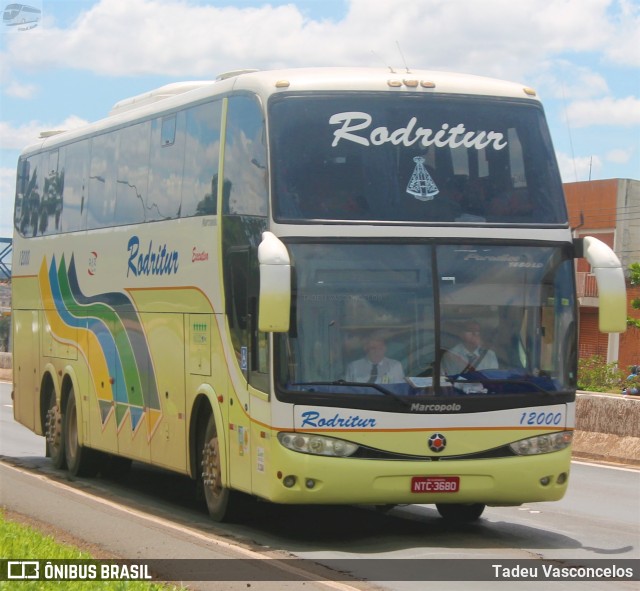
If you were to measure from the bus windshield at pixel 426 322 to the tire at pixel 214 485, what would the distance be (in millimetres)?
2136

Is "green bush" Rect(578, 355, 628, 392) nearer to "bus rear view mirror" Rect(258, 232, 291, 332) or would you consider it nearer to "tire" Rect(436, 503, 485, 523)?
"tire" Rect(436, 503, 485, 523)

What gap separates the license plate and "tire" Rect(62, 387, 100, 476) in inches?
312

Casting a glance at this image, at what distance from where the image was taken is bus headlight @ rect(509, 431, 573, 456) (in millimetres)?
12062

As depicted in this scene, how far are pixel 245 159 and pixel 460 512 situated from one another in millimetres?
4186

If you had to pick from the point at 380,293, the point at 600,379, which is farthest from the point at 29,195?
the point at 600,379

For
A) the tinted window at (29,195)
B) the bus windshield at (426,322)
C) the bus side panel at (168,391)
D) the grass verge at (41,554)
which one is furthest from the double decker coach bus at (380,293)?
the tinted window at (29,195)

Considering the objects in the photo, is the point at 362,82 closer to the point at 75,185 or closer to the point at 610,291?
the point at 610,291

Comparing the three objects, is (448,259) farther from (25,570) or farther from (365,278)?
(25,570)

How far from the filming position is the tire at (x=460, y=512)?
13.6m

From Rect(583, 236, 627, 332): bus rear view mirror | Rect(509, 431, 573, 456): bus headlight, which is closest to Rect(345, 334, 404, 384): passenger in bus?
Rect(509, 431, 573, 456): bus headlight

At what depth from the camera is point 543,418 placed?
39.7 feet

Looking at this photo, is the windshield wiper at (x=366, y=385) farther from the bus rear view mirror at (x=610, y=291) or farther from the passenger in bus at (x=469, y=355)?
the bus rear view mirror at (x=610, y=291)

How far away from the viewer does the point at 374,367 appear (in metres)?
11.7

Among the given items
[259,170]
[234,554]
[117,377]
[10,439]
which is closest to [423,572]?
[234,554]
